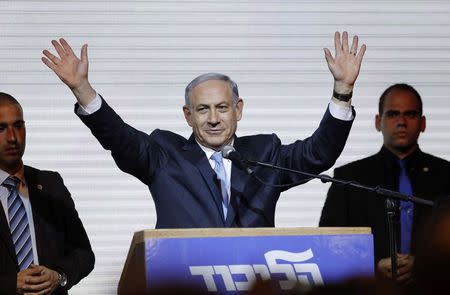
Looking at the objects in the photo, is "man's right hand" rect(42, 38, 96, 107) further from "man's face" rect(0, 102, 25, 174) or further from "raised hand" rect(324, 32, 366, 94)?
"raised hand" rect(324, 32, 366, 94)

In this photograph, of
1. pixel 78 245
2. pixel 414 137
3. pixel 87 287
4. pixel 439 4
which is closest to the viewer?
pixel 78 245

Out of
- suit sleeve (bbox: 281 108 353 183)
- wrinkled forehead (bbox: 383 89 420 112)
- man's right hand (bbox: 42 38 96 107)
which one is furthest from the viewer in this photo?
wrinkled forehead (bbox: 383 89 420 112)

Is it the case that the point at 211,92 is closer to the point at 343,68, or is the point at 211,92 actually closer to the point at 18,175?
the point at 343,68

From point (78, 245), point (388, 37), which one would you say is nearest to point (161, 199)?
point (78, 245)

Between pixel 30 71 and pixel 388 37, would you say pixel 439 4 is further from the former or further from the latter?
pixel 30 71

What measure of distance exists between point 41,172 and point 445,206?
3449mm

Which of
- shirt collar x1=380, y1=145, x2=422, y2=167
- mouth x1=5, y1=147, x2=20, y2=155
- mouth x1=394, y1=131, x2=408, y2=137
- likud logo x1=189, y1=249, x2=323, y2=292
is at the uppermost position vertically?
mouth x1=5, y1=147, x2=20, y2=155

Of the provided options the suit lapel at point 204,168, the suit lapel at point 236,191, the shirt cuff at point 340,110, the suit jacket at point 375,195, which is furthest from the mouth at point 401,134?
the suit lapel at point 204,168

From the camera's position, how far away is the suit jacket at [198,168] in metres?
3.69

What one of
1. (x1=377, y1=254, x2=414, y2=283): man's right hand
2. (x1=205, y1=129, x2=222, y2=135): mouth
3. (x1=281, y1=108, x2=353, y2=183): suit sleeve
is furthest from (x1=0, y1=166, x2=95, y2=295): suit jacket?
(x1=377, y1=254, x2=414, y2=283): man's right hand

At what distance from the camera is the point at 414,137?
16.5ft

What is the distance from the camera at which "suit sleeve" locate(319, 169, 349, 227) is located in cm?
484

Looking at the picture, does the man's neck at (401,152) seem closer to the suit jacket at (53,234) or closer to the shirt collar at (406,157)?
the shirt collar at (406,157)

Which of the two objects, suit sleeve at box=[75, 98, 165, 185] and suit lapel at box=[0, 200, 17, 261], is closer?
suit sleeve at box=[75, 98, 165, 185]
